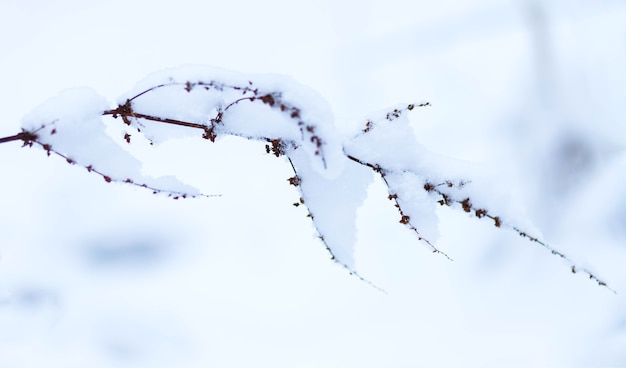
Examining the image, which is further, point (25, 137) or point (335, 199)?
point (335, 199)

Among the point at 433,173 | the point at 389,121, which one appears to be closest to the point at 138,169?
the point at 389,121

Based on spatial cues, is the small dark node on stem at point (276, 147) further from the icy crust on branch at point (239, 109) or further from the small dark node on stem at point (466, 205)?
the small dark node on stem at point (466, 205)

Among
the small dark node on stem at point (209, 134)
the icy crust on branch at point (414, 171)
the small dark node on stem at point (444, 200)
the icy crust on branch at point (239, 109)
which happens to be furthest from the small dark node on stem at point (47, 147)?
the small dark node on stem at point (444, 200)

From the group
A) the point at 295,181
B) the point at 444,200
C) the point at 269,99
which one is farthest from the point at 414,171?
the point at 269,99

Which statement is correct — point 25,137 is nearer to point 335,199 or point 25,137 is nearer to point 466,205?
point 335,199

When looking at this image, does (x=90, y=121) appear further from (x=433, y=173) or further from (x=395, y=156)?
(x=433, y=173)

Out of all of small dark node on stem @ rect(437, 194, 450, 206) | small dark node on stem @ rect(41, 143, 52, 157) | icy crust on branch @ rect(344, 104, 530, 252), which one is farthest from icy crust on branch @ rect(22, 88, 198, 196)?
small dark node on stem @ rect(437, 194, 450, 206)

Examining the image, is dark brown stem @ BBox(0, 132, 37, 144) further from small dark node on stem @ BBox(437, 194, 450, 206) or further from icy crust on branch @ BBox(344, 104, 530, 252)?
small dark node on stem @ BBox(437, 194, 450, 206)

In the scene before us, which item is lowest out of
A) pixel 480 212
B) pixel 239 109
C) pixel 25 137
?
pixel 25 137
